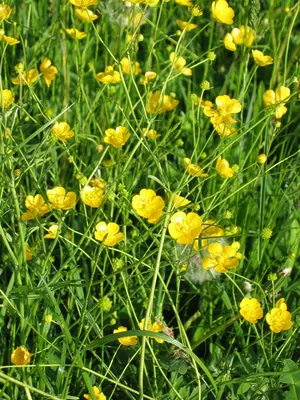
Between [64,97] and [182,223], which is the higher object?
[182,223]

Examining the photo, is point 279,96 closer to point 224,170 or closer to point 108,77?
point 224,170

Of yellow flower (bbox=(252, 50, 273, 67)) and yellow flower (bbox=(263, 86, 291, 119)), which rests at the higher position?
yellow flower (bbox=(252, 50, 273, 67))

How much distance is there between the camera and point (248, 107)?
2.39 m

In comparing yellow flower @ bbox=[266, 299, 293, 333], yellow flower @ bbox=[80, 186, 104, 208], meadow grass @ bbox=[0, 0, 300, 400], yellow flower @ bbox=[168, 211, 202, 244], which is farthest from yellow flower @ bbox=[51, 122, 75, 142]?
yellow flower @ bbox=[266, 299, 293, 333]

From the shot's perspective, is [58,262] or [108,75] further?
[58,262]

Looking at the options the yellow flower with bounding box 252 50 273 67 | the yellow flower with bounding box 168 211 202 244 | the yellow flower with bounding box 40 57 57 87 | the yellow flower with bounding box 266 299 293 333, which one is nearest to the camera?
the yellow flower with bounding box 168 211 202 244

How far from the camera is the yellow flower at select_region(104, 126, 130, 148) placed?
1741 millimetres

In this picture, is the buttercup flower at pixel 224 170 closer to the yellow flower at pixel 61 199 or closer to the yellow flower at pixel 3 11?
the yellow flower at pixel 61 199

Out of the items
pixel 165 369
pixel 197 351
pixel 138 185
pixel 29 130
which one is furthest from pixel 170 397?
pixel 29 130

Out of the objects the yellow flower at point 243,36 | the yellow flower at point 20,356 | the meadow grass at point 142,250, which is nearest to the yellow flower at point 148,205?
the meadow grass at point 142,250

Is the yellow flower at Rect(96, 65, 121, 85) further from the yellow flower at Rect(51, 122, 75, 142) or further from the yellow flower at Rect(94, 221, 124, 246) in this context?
the yellow flower at Rect(94, 221, 124, 246)

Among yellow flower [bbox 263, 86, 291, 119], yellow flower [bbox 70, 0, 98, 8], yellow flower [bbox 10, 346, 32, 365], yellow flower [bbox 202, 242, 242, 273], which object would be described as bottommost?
yellow flower [bbox 10, 346, 32, 365]

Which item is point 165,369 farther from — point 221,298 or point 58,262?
point 58,262

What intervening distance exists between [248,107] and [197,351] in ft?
2.85
